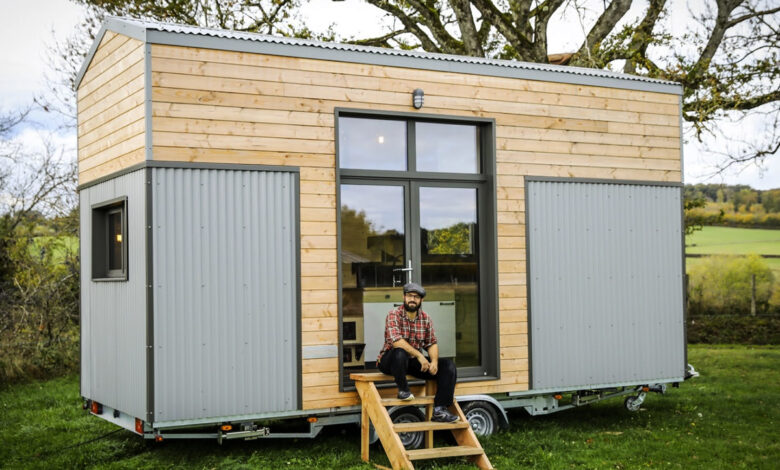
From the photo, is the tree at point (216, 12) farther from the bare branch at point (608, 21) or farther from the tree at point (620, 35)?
the bare branch at point (608, 21)

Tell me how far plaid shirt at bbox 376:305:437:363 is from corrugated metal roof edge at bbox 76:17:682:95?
7.25 feet

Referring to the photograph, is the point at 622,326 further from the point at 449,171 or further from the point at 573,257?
the point at 449,171

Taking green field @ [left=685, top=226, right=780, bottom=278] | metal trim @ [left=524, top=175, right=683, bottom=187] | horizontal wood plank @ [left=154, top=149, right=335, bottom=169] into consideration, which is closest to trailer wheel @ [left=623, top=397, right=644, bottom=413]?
metal trim @ [left=524, top=175, right=683, bottom=187]

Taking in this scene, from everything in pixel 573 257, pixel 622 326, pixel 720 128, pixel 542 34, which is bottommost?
pixel 622 326

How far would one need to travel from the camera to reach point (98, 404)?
7449 millimetres

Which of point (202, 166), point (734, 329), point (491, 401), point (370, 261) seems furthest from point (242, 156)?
point (734, 329)

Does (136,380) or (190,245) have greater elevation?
(190,245)

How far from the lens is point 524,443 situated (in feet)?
24.3

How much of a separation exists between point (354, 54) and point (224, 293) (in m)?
2.33

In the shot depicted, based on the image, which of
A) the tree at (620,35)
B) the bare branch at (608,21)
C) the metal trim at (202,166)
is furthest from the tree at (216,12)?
the metal trim at (202,166)

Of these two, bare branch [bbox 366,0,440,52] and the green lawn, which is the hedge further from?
bare branch [bbox 366,0,440,52]

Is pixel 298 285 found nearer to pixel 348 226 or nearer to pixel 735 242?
pixel 348 226

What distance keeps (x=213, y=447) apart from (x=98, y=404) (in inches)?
44.2

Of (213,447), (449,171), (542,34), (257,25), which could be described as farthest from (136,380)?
(542,34)
